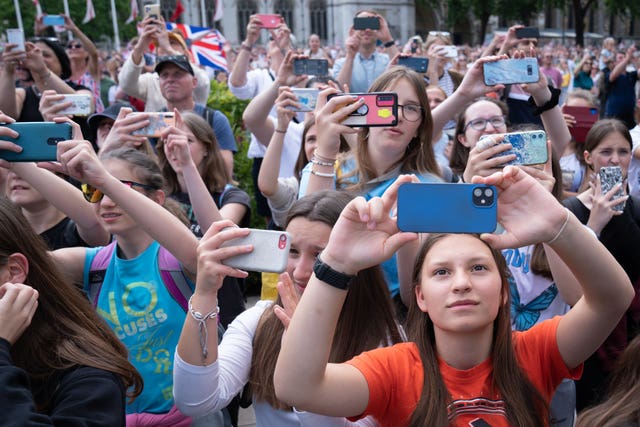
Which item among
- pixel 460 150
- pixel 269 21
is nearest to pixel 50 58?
pixel 269 21

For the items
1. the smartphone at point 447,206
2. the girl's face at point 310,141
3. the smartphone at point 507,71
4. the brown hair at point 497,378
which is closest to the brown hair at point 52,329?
the brown hair at point 497,378

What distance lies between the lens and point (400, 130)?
125 inches

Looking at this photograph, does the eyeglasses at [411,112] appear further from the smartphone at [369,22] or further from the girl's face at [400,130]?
the smartphone at [369,22]

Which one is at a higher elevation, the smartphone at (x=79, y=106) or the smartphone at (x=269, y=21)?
the smartphone at (x=269, y=21)

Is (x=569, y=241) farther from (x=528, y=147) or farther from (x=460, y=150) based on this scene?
(x=460, y=150)

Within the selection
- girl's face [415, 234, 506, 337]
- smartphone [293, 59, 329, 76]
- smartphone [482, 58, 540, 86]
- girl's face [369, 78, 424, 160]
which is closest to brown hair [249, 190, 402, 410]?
girl's face [415, 234, 506, 337]

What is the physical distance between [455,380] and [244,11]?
61879 mm

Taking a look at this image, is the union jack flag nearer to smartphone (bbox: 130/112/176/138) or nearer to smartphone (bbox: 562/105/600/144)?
smartphone (bbox: 562/105/600/144)

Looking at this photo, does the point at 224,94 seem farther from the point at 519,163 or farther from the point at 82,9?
the point at 82,9

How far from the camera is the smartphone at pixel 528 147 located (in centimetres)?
254

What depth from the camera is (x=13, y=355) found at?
1973 mm

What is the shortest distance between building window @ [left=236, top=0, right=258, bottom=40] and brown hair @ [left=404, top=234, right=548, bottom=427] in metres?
60.5

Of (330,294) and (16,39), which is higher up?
(16,39)

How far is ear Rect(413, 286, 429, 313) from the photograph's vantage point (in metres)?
2.07
